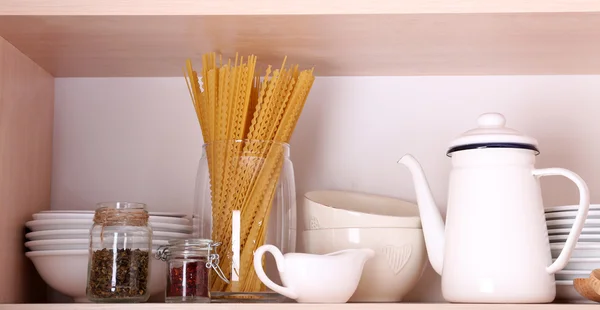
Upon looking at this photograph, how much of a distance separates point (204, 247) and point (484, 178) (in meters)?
0.40

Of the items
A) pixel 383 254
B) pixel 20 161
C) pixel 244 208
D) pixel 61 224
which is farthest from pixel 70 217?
pixel 383 254

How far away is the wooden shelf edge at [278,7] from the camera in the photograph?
1024mm

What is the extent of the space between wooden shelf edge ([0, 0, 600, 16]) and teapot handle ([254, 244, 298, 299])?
32 cm

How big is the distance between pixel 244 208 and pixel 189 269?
0.41 feet

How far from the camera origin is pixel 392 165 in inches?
53.1

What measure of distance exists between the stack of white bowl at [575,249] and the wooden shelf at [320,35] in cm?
27

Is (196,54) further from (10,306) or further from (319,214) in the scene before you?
(10,306)

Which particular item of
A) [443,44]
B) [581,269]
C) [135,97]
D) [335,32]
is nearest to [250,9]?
[335,32]

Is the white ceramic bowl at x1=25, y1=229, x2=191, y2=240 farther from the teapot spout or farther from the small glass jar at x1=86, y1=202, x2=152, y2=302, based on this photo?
the teapot spout

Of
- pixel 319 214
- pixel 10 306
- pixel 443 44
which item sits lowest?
pixel 10 306

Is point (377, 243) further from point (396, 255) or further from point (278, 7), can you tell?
point (278, 7)

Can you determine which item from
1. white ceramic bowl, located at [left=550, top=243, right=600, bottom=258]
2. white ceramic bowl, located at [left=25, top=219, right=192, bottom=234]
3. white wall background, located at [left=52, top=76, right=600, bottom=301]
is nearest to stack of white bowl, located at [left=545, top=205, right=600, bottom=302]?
white ceramic bowl, located at [left=550, top=243, right=600, bottom=258]

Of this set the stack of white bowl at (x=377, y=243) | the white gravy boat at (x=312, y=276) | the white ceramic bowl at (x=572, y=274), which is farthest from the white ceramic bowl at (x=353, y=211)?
the white ceramic bowl at (x=572, y=274)

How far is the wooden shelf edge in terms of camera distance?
1024 mm
